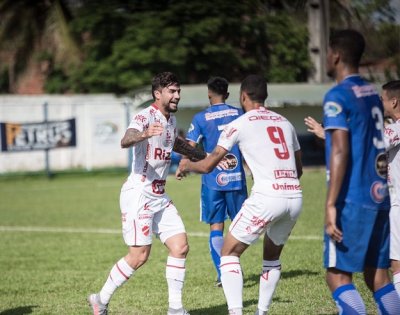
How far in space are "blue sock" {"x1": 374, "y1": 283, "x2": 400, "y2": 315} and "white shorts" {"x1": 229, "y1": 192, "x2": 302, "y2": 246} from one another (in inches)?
43.6

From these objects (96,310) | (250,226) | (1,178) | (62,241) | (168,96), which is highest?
(168,96)

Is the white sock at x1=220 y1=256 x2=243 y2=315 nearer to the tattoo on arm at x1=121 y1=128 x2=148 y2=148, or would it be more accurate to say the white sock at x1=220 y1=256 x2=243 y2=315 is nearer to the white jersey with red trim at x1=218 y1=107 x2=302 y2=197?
the white jersey with red trim at x1=218 y1=107 x2=302 y2=197

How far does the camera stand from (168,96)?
7418 millimetres

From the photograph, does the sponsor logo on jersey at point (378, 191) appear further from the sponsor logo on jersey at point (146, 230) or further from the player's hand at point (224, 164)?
the player's hand at point (224, 164)

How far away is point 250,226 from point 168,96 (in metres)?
1.63

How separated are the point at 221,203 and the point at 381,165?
4268 mm

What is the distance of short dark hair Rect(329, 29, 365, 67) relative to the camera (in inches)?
216

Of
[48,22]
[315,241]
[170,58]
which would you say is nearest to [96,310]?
[315,241]

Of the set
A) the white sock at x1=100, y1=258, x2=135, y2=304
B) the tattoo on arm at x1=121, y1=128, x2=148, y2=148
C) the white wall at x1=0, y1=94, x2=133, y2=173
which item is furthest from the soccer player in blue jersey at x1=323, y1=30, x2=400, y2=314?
the white wall at x1=0, y1=94, x2=133, y2=173

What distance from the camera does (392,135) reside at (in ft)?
23.9

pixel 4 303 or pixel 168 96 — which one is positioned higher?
pixel 168 96

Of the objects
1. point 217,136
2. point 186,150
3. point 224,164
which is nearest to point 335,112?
point 186,150

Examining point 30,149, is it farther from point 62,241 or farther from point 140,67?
point 62,241

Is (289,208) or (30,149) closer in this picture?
(289,208)
